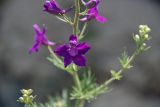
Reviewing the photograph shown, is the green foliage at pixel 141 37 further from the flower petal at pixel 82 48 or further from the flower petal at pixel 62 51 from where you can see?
the flower petal at pixel 62 51

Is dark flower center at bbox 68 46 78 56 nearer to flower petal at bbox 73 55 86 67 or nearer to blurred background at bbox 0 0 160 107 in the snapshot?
flower petal at bbox 73 55 86 67

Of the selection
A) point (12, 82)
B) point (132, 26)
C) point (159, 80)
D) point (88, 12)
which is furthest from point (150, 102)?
point (88, 12)

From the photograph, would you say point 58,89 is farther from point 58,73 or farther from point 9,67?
point 9,67

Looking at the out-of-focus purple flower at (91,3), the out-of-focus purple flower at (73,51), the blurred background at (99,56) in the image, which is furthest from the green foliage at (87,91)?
the blurred background at (99,56)

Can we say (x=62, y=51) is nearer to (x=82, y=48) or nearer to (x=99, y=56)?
(x=82, y=48)

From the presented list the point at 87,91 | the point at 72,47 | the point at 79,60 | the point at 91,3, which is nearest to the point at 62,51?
the point at 72,47
